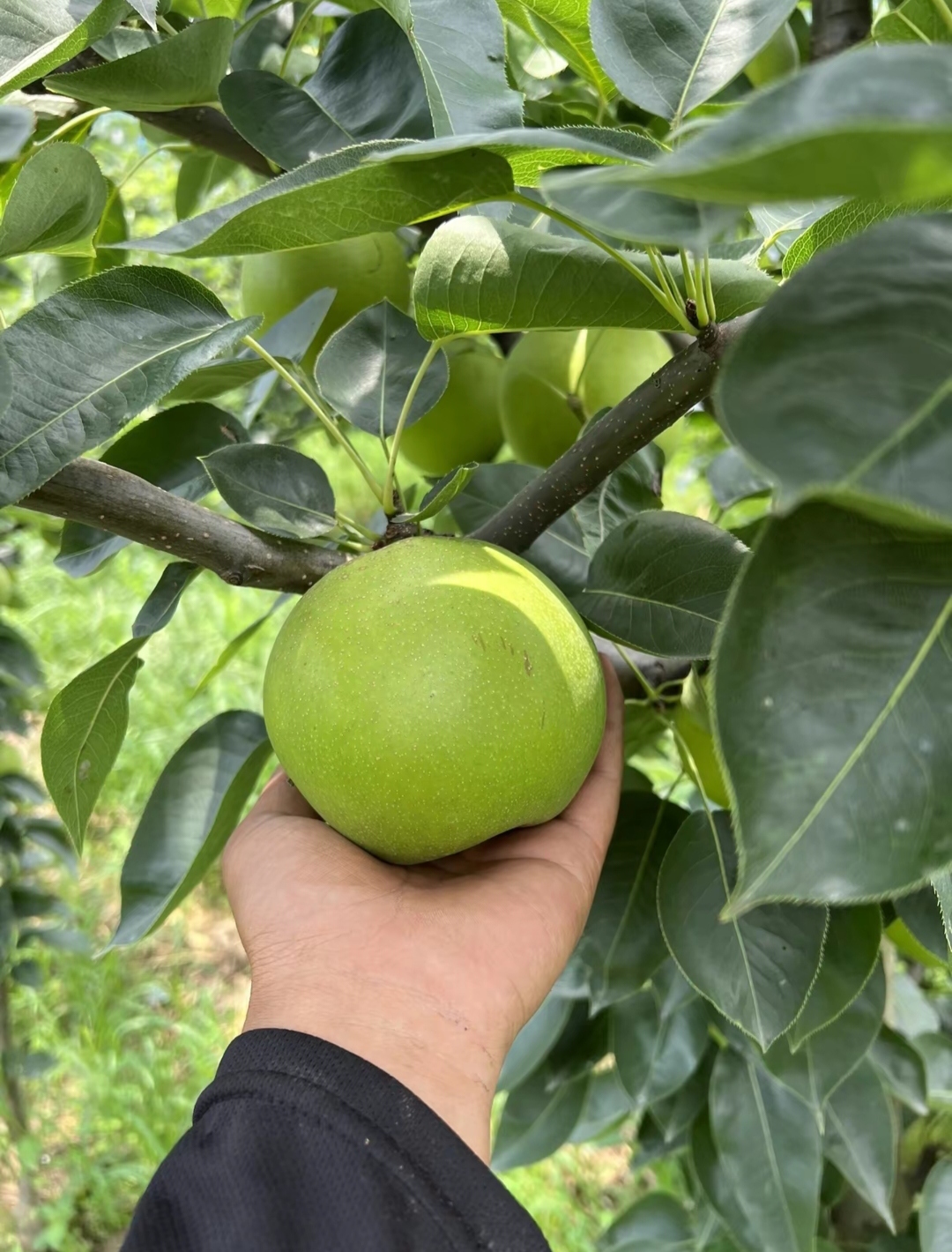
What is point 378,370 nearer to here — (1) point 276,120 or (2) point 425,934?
(1) point 276,120

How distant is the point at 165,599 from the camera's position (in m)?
0.67

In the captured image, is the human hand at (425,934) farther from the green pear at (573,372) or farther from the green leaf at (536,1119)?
the green leaf at (536,1119)

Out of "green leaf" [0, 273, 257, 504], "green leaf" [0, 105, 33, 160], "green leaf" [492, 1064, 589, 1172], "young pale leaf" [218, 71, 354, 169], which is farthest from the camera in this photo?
"green leaf" [492, 1064, 589, 1172]

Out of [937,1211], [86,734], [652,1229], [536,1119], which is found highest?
[86,734]

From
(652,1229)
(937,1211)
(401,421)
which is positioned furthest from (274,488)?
(652,1229)

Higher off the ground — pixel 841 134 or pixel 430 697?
pixel 841 134

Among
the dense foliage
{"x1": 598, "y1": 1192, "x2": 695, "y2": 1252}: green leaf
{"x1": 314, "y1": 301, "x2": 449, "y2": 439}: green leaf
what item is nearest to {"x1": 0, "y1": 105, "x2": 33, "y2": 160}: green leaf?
the dense foliage

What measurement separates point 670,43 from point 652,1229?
1195 mm

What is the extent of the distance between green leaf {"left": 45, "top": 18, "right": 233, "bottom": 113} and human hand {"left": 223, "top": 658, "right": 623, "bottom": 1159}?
0.49 meters

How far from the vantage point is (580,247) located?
0.50 meters

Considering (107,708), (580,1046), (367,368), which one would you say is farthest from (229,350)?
(580,1046)

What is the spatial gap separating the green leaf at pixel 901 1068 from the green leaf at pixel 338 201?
0.87 m

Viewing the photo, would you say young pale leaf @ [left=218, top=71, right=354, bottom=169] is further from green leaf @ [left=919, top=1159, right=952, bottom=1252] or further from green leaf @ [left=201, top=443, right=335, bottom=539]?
green leaf @ [left=919, top=1159, right=952, bottom=1252]

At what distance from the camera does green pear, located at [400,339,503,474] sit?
97 centimetres
